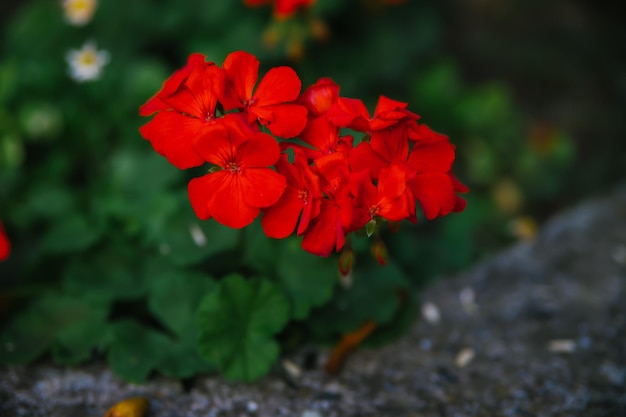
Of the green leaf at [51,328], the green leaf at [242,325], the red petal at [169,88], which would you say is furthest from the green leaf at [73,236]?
the red petal at [169,88]

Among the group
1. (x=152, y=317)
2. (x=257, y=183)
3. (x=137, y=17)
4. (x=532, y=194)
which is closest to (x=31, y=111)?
(x=137, y=17)

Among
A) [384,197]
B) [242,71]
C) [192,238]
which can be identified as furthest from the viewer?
[192,238]

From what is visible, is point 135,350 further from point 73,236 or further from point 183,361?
point 73,236

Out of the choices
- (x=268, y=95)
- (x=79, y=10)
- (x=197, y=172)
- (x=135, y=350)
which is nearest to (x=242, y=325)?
(x=135, y=350)

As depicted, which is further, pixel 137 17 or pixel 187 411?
pixel 137 17

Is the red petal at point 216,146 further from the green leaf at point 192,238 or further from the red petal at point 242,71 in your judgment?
the green leaf at point 192,238

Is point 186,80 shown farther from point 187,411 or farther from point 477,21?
point 477,21
